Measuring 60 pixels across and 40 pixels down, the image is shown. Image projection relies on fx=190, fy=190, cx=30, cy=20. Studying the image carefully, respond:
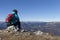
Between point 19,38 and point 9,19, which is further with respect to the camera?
point 9,19

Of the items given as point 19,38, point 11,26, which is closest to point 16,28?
point 11,26

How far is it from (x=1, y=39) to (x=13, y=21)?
6.69 m

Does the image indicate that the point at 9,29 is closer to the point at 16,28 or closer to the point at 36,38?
the point at 16,28

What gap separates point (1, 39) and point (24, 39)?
2558 mm

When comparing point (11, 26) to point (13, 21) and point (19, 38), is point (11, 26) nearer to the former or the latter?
point (13, 21)

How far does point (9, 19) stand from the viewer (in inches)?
1065

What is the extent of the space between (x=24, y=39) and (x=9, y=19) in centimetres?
653

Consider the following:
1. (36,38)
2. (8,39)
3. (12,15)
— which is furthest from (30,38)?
(12,15)

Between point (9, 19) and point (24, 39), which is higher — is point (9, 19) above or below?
above

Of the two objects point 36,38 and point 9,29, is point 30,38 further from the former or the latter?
point 9,29

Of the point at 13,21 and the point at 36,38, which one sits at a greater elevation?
the point at 13,21

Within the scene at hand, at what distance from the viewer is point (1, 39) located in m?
21.0

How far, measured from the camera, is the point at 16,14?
27.2 meters

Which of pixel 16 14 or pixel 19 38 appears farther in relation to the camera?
pixel 16 14
